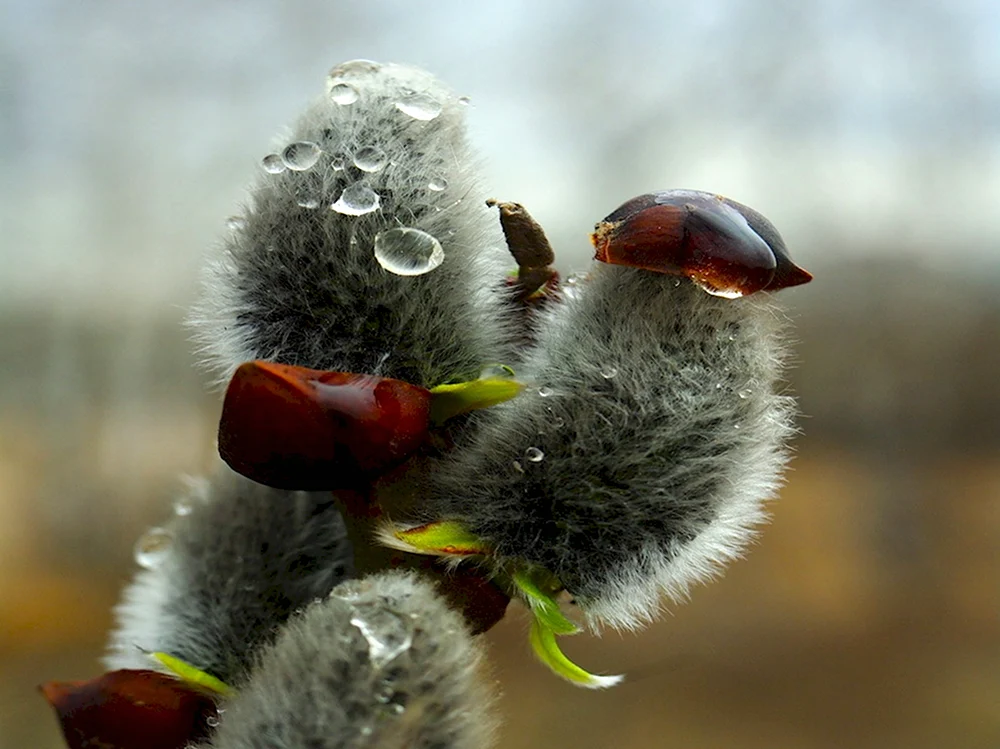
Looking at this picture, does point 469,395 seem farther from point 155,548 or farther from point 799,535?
point 799,535

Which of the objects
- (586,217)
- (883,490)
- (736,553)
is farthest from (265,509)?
(883,490)

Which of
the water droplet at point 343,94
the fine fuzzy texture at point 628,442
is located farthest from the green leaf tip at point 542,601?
the water droplet at point 343,94

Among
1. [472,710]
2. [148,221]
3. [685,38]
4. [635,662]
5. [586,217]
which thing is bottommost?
[635,662]

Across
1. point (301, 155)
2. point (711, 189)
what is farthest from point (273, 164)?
point (711, 189)

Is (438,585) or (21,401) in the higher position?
(21,401)

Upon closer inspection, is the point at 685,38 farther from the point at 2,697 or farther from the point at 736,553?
the point at 2,697

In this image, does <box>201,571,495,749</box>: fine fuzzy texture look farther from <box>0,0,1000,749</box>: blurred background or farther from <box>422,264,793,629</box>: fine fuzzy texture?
<box>0,0,1000,749</box>: blurred background

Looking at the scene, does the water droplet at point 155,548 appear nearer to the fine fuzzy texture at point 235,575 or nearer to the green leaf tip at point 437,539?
the fine fuzzy texture at point 235,575
